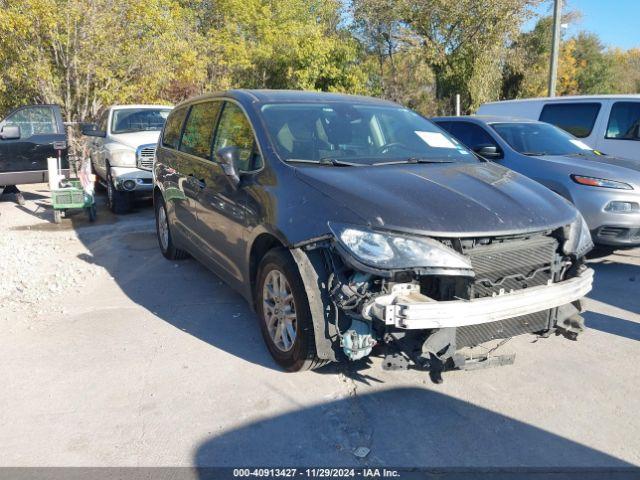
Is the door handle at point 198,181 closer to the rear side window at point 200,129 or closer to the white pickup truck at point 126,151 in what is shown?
the rear side window at point 200,129

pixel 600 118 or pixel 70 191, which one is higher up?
pixel 600 118

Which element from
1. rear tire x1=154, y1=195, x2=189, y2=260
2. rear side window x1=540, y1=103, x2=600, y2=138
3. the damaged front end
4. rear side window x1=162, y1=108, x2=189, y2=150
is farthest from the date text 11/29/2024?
rear side window x1=540, y1=103, x2=600, y2=138

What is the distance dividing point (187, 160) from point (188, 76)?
11.2 m

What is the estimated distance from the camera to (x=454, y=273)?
300cm

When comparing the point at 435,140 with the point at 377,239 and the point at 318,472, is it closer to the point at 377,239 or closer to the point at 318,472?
the point at 377,239

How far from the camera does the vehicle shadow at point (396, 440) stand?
289cm

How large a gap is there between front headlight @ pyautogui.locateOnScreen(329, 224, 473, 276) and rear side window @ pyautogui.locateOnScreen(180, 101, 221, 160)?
224cm

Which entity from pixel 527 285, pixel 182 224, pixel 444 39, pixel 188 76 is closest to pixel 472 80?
pixel 444 39

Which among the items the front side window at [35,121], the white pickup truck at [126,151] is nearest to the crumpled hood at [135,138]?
the white pickup truck at [126,151]

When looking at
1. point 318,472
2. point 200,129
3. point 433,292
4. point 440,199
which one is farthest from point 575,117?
point 318,472

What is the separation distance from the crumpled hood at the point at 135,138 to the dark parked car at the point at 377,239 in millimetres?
5503

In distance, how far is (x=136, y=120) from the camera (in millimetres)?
10539

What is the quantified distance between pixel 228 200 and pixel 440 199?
1.72 meters

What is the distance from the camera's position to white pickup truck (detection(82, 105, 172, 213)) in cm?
941
